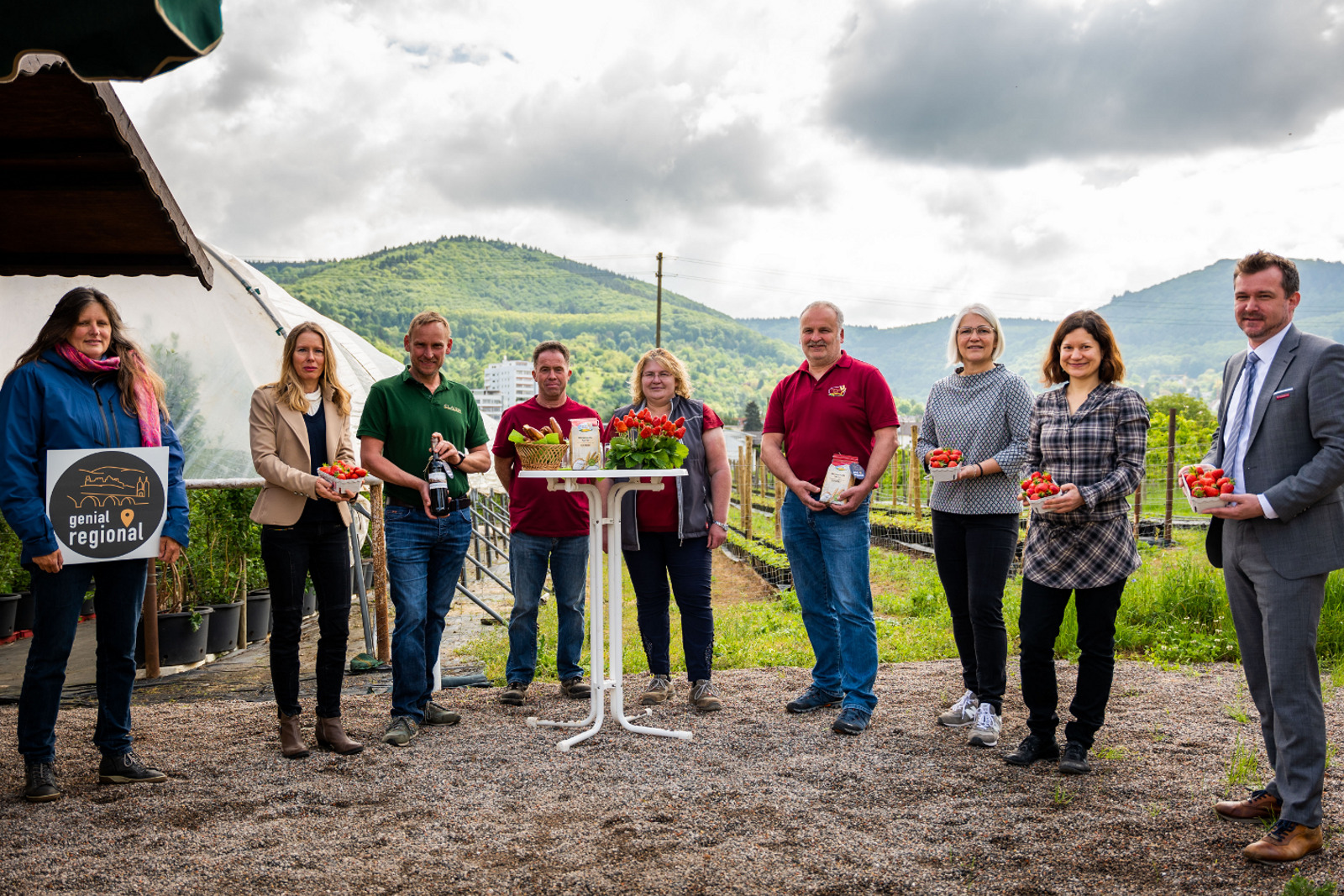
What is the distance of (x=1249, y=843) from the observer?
2.72 meters

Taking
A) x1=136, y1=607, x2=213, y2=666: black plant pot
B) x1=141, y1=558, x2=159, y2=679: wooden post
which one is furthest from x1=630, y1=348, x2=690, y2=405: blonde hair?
x1=136, y1=607, x2=213, y2=666: black plant pot

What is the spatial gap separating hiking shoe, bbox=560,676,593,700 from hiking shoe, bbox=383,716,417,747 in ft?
2.95

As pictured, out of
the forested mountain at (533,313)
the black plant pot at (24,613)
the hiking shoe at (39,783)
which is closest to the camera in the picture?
the hiking shoe at (39,783)

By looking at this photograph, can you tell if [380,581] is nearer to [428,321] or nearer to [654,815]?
[428,321]

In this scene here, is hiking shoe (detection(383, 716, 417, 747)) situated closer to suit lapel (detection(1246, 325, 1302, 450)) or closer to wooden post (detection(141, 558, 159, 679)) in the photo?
wooden post (detection(141, 558, 159, 679))

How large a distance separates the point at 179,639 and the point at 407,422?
9.77 ft

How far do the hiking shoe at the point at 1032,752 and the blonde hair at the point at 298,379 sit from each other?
307 cm

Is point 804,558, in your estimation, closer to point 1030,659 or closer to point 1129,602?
point 1030,659

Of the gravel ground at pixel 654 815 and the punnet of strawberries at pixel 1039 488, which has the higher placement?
the punnet of strawberries at pixel 1039 488

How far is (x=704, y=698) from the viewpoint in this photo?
14.9ft

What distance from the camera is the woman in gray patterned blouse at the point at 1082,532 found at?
3.38m

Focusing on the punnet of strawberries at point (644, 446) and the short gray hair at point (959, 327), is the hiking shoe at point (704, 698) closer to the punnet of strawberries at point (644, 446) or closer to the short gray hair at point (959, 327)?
the punnet of strawberries at point (644, 446)

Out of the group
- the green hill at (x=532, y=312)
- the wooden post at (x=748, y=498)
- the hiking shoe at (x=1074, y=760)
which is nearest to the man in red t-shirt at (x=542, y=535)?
the hiking shoe at (x=1074, y=760)

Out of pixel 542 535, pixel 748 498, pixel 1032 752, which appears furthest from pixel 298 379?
pixel 748 498
